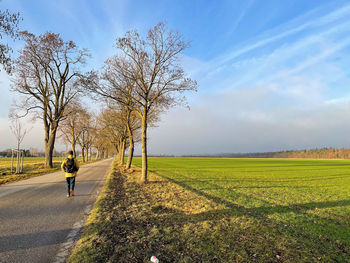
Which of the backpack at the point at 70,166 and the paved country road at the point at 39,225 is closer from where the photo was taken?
the paved country road at the point at 39,225

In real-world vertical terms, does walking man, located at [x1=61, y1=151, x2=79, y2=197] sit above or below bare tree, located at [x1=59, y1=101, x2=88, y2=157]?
below

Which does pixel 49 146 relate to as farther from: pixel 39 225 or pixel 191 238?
pixel 191 238

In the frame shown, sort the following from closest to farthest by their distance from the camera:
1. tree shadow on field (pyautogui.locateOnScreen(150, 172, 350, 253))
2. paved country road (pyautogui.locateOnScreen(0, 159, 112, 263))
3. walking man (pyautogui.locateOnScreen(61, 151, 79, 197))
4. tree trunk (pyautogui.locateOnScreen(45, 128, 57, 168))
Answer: paved country road (pyautogui.locateOnScreen(0, 159, 112, 263))
tree shadow on field (pyautogui.locateOnScreen(150, 172, 350, 253))
walking man (pyautogui.locateOnScreen(61, 151, 79, 197))
tree trunk (pyautogui.locateOnScreen(45, 128, 57, 168))

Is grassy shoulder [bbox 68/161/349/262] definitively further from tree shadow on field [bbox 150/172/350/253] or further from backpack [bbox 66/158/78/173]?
backpack [bbox 66/158/78/173]

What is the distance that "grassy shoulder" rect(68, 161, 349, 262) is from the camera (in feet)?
12.6

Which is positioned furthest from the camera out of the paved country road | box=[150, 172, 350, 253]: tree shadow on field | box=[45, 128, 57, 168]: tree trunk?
box=[45, 128, 57, 168]: tree trunk

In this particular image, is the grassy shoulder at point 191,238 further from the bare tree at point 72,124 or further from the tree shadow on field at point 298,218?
the bare tree at point 72,124

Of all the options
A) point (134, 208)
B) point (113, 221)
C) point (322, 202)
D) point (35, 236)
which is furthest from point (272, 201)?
point (35, 236)

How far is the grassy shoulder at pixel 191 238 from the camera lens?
152 inches

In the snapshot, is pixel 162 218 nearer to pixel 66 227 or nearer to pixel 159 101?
pixel 66 227

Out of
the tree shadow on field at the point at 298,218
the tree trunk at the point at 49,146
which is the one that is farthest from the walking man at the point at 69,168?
the tree trunk at the point at 49,146

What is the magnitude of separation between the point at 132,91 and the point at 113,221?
11516 mm

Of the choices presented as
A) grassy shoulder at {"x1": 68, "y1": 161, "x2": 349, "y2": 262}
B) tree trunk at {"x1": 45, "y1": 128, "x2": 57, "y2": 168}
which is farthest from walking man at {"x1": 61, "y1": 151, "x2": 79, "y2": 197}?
tree trunk at {"x1": 45, "y1": 128, "x2": 57, "y2": 168}

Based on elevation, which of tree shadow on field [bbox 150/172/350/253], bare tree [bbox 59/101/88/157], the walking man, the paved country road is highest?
bare tree [bbox 59/101/88/157]
